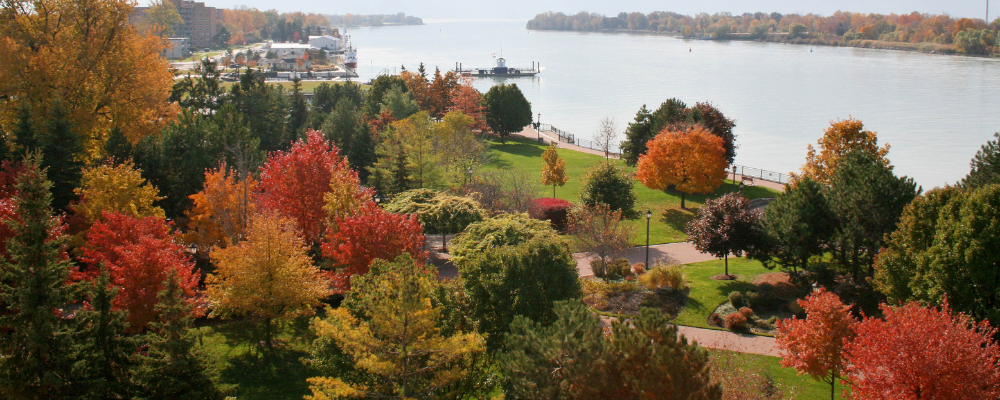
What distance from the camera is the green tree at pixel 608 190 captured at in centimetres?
3806

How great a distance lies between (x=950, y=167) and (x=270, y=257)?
189 ft

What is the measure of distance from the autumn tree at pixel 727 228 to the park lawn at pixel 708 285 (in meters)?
0.98

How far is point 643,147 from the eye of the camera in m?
54.4

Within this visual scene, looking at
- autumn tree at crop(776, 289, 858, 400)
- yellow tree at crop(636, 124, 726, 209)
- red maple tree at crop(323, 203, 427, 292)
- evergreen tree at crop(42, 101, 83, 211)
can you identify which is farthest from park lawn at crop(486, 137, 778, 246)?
evergreen tree at crop(42, 101, 83, 211)

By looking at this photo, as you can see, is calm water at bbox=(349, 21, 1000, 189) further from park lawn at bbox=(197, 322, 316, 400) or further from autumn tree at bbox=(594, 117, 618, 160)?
park lawn at bbox=(197, 322, 316, 400)

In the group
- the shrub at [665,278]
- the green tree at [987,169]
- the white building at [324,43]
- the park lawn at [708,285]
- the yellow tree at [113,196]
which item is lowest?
the park lawn at [708,285]

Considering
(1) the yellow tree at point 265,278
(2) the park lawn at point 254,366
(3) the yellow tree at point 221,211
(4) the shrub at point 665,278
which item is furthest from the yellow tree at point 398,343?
(4) the shrub at point 665,278

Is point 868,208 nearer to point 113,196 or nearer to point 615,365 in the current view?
Result: point 615,365

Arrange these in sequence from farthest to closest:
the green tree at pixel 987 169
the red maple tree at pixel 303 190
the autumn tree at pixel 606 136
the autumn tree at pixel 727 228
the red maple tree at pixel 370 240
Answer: the autumn tree at pixel 606 136 < the red maple tree at pixel 303 190 < the autumn tree at pixel 727 228 < the green tree at pixel 987 169 < the red maple tree at pixel 370 240

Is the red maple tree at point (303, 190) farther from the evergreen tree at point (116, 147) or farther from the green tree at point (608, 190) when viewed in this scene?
the green tree at point (608, 190)

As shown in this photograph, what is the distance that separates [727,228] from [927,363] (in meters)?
14.4

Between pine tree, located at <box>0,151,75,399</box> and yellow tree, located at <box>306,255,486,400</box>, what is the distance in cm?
600

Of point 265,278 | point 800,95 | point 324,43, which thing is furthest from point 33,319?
point 324,43

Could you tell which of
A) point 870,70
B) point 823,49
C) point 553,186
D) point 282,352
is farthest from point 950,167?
point 823,49
